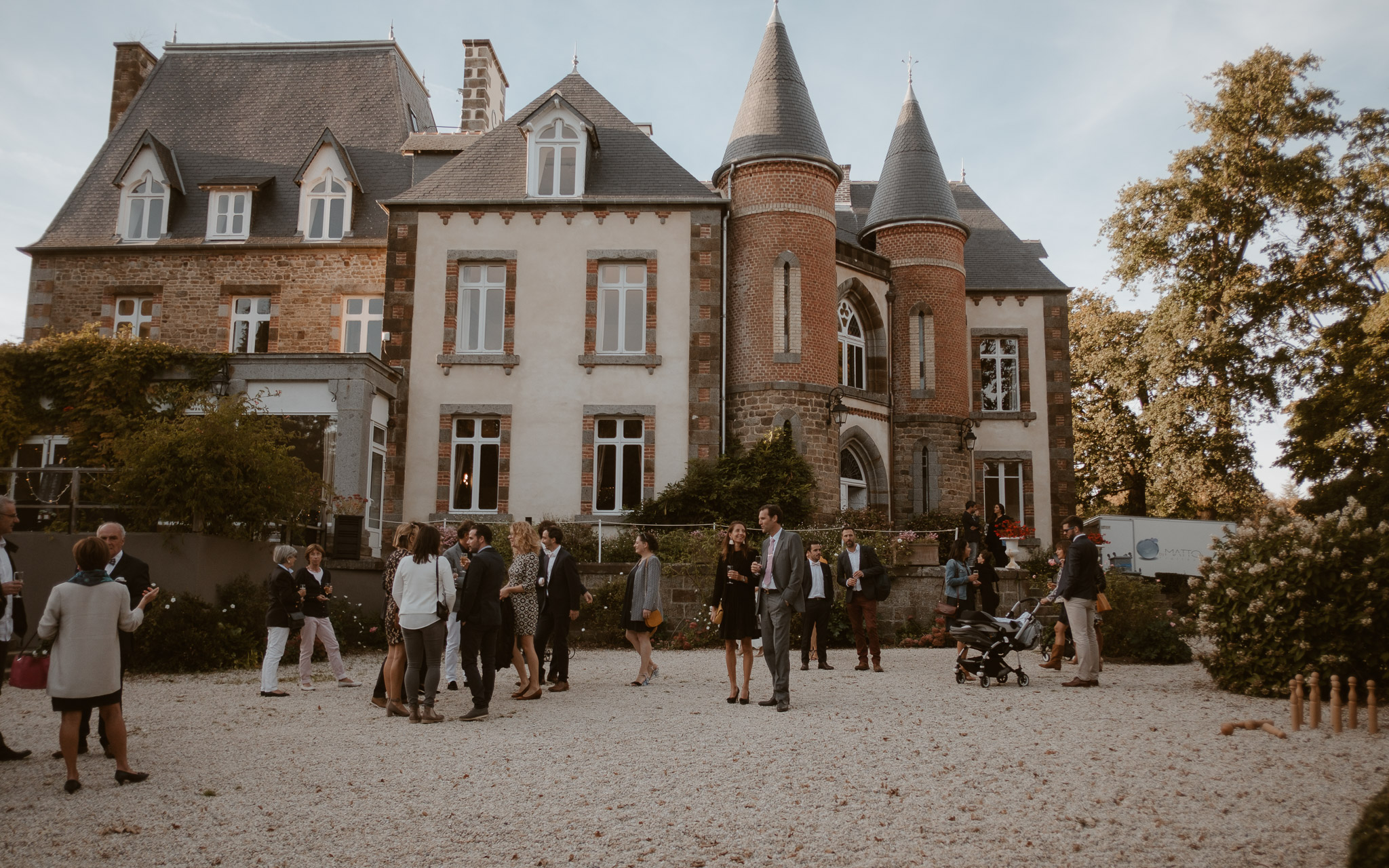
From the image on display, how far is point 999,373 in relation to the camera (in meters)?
25.5

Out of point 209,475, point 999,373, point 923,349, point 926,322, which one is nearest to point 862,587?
point 209,475

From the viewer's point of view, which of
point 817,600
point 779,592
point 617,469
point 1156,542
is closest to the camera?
point 779,592

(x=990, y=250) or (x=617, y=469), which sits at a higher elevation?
(x=990, y=250)

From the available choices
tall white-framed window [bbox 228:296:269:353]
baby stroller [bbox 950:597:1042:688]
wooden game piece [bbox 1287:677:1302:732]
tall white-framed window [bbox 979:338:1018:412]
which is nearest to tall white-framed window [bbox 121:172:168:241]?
tall white-framed window [bbox 228:296:269:353]

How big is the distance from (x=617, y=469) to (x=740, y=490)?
8.20ft

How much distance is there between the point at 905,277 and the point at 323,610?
1671 cm

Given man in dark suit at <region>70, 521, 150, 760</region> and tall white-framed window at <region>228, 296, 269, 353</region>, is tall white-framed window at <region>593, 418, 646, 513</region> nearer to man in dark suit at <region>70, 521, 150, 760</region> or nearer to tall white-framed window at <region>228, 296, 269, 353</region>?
tall white-framed window at <region>228, 296, 269, 353</region>

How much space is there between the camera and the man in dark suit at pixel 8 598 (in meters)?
6.89

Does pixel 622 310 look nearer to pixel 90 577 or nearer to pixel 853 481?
pixel 853 481

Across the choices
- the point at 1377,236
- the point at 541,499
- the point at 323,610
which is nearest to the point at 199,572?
the point at 323,610

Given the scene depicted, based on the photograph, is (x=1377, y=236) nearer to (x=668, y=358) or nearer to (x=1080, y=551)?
(x=668, y=358)

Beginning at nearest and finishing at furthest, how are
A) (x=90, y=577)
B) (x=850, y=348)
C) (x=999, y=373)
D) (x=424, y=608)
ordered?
(x=90, y=577) → (x=424, y=608) → (x=850, y=348) → (x=999, y=373)

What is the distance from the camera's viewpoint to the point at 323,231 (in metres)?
22.9

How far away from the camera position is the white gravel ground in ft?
Answer: 16.5
